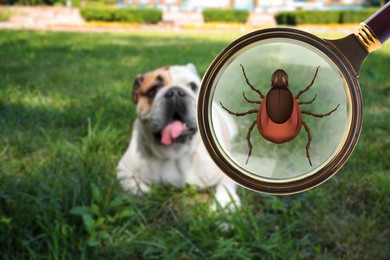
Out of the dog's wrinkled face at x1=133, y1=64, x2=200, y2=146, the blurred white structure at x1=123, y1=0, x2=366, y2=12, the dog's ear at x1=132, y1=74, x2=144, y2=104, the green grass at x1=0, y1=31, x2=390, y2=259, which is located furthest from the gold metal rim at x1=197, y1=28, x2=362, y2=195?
the blurred white structure at x1=123, y1=0, x2=366, y2=12

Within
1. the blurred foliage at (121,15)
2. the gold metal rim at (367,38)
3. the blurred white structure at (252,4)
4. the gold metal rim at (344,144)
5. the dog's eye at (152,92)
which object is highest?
the blurred white structure at (252,4)

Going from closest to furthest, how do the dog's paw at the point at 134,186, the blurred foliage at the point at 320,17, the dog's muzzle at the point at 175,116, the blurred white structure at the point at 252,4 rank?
the dog's muzzle at the point at 175,116, the dog's paw at the point at 134,186, the blurred foliage at the point at 320,17, the blurred white structure at the point at 252,4

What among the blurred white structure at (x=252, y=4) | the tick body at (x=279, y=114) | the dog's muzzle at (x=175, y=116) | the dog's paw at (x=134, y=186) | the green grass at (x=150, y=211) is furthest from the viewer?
the blurred white structure at (x=252, y=4)

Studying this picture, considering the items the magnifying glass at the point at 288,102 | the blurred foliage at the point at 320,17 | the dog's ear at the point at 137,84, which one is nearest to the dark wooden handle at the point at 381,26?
the magnifying glass at the point at 288,102

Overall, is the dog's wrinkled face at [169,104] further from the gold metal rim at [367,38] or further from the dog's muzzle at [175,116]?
the gold metal rim at [367,38]

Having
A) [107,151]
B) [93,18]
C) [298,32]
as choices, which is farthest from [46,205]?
[93,18]

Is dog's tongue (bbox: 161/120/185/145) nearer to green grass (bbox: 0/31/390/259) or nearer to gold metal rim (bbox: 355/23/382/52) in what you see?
green grass (bbox: 0/31/390/259)

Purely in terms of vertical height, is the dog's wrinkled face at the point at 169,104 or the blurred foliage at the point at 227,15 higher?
the blurred foliage at the point at 227,15

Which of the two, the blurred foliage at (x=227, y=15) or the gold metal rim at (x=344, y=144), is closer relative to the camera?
the gold metal rim at (x=344, y=144)
